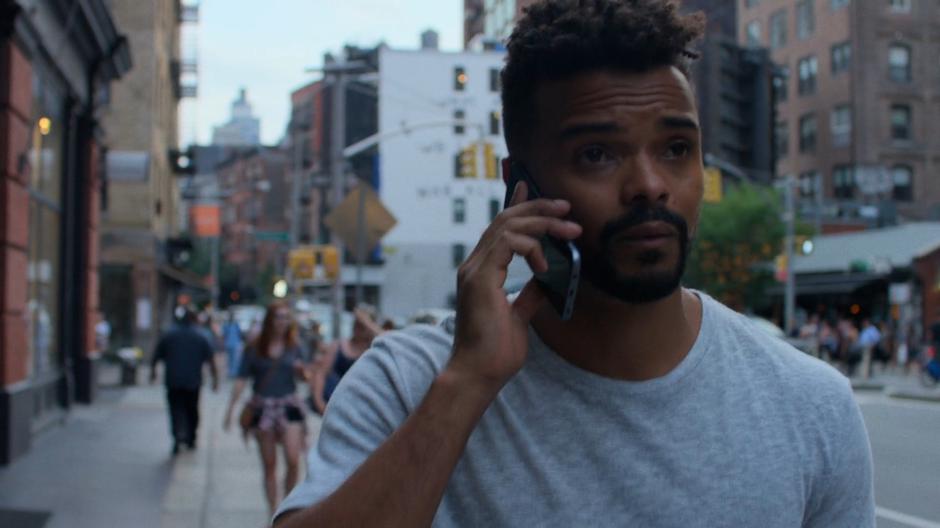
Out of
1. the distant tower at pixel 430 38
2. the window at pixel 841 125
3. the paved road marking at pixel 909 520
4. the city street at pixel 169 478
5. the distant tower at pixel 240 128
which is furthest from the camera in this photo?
the distant tower at pixel 240 128

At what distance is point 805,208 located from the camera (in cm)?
5588

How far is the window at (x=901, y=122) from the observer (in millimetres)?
53781

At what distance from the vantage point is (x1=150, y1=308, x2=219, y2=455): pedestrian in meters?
14.8

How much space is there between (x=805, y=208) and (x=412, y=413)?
56.3 metres

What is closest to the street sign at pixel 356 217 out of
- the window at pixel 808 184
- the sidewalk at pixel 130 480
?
the sidewalk at pixel 130 480

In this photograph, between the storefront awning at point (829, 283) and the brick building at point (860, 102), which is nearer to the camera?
the storefront awning at point (829, 283)

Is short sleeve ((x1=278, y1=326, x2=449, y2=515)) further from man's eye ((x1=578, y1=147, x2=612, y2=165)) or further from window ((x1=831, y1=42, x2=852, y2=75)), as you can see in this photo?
window ((x1=831, y1=42, x2=852, y2=75))

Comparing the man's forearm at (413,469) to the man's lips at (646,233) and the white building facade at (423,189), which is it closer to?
the man's lips at (646,233)

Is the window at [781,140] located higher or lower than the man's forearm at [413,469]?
higher

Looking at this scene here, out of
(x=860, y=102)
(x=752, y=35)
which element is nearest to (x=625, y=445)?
(x=860, y=102)

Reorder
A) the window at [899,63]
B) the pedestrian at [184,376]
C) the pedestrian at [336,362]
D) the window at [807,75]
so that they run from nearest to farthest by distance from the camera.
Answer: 1. the pedestrian at [336,362]
2. the pedestrian at [184,376]
3. the window at [899,63]
4. the window at [807,75]

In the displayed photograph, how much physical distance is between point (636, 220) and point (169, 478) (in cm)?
1142

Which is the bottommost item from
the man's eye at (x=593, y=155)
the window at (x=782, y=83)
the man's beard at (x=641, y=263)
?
the man's beard at (x=641, y=263)

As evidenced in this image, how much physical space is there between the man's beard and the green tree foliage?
145 feet
